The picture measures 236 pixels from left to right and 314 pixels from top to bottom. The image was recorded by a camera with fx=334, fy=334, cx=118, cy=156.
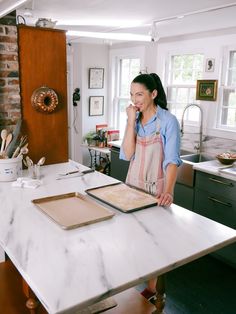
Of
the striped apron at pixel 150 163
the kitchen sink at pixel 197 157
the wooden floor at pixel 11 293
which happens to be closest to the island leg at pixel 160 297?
the wooden floor at pixel 11 293

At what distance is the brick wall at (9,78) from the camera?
88.3 inches

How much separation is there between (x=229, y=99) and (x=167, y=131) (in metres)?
2.13

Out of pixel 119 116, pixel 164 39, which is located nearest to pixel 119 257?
pixel 164 39

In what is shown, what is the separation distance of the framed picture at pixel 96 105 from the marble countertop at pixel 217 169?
271cm

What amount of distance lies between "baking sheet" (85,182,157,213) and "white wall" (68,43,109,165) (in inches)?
146

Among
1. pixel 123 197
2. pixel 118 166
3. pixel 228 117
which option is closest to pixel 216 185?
pixel 228 117

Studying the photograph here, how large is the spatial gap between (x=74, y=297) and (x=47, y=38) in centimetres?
192

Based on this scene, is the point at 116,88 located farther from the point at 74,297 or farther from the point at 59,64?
the point at 74,297

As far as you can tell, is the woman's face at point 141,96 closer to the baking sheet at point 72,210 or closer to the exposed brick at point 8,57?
the baking sheet at point 72,210

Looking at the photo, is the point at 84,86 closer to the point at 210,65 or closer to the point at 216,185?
the point at 210,65

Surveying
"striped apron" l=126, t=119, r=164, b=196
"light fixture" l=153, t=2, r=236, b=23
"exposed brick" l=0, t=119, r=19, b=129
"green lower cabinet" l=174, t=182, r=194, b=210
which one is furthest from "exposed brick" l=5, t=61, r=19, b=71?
"green lower cabinet" l=174, t=182, r=194, b=210

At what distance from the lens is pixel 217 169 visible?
10.2 ft

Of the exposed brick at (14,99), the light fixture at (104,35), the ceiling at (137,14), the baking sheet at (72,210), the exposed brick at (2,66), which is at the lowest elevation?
the baking sheet at (72,210)

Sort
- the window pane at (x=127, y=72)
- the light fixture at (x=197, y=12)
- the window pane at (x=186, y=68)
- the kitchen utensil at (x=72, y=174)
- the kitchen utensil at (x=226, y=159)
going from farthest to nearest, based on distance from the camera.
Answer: the window pane at (x=127, y=72)
the window pane at (x=186, y=68)
the kitchen utensil at (x=226, y=159)
the light fixture at (x=197, y=12)
the kitchen utensil at (x=72, y=174)
